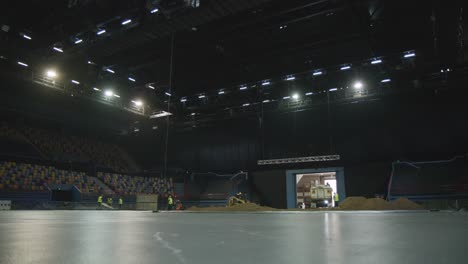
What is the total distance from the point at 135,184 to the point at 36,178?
7984 millimetres

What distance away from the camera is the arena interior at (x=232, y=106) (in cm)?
1317

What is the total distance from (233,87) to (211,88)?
1702mm

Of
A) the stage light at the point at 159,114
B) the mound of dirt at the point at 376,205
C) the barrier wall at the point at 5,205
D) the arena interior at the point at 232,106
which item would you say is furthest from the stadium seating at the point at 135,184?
the mound of dirt at the point at 376,205

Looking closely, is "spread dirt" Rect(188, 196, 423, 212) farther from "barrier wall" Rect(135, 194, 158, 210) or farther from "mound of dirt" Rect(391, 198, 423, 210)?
"barrier wall" Rect(135, 194, 158, 210)

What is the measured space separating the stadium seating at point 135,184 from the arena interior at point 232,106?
0.41 feet

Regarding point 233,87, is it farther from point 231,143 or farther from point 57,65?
point 57,65

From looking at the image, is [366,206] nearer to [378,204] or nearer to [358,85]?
[378,204]

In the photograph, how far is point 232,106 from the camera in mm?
24031

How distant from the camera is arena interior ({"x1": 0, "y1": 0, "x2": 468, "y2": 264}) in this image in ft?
43.2

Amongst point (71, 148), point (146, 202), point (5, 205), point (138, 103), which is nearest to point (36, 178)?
point (5, 205)

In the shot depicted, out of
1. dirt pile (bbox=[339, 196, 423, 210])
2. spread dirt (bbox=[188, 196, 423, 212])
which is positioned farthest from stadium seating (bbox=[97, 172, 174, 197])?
dirt pile (bbox=[339, 196, 423, 210])

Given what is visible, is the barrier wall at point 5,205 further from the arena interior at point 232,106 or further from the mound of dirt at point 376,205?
the mound of dirt at point 376,205

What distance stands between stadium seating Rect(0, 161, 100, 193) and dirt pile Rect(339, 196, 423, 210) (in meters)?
17.2

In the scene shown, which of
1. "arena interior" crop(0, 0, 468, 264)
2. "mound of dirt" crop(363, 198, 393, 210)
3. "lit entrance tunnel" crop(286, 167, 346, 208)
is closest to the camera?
"arena interior" crop(0, 0, 468, 264)
